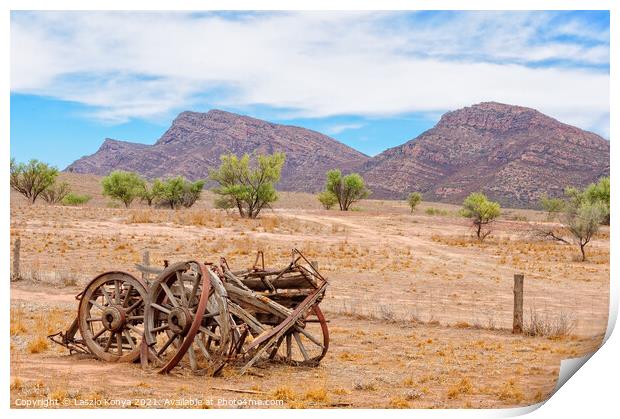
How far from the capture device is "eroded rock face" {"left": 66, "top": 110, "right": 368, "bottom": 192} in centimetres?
14500

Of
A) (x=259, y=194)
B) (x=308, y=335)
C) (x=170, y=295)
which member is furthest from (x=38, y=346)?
(x=259, y=194)

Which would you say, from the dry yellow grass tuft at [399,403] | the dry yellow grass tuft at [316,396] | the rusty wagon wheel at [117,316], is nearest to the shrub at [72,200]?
the rusty wagon wheel at [117,316]

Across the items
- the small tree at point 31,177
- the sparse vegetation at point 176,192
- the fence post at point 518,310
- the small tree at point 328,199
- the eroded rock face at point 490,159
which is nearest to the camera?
the fence post at point 518,310

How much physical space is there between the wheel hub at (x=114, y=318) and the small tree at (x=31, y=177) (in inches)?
2095

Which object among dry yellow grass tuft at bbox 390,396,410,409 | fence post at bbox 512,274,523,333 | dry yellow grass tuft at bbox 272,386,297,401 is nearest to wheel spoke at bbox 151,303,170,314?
dry yellow grass tuft at bbox 272,386,297,401

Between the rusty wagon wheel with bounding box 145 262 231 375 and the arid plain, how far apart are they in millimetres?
280

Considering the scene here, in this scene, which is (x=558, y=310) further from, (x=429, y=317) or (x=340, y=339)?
(x=340, y=339)

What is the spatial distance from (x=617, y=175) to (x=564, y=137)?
96858mm

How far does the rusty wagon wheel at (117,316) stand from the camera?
877cm

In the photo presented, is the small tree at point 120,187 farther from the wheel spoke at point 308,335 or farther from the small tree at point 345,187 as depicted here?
the wheel spoke at point 308,335

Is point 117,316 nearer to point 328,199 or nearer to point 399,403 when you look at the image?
point 399,403

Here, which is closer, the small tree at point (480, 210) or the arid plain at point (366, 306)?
the arid plain at point (366, 306)

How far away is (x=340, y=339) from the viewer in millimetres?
12125

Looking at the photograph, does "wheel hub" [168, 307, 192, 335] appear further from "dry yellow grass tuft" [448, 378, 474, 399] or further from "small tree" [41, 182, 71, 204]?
"small tree" [41, 182, 71, 204]
